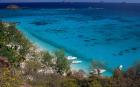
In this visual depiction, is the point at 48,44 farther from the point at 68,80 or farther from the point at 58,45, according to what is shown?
the point at 68,80

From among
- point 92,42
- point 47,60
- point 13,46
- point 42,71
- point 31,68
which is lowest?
point 92,42

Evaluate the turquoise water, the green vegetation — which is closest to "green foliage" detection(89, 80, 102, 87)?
the green vegetation

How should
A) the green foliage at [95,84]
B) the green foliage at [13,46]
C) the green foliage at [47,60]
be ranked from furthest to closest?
1. the green foliage at [47,60]
2. the green foliage at [13,46]
3. the green foliage at [95,84]

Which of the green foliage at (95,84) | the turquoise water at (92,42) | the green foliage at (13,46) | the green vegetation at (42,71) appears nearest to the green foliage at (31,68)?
the green vegetation at (42,71)

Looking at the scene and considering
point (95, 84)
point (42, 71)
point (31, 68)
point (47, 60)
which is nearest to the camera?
point (95, 84)

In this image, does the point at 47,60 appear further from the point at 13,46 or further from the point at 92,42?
the point at 92,42

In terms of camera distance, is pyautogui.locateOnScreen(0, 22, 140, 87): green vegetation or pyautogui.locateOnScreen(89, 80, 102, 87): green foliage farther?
pyautogui.locateOnScreen(0, 22, 140, 87): green vegetation

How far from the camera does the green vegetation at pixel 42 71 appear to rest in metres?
20.7

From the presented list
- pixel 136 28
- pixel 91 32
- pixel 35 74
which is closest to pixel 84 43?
pixel 91 32

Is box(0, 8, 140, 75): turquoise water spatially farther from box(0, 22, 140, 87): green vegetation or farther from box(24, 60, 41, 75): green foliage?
box(24, 60, 41, 75): green foliage

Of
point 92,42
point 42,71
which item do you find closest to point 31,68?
point 42,71

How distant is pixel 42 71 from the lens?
28.0m

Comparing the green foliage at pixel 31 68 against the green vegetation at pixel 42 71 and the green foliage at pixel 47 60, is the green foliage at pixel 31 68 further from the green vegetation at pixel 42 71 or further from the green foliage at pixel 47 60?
the green foliage at pixel 47 60

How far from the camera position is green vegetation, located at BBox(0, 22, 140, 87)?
67.8 ft
